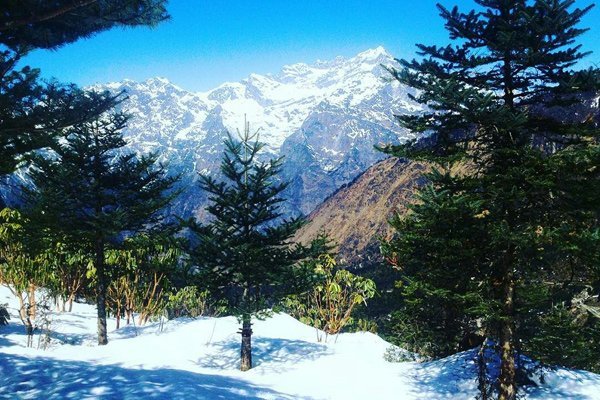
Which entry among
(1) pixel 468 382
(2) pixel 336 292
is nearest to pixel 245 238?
(2) pixel 336 292

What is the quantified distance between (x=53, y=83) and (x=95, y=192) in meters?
7.93

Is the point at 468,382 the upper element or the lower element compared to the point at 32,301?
lower

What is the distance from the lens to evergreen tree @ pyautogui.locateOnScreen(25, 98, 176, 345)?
14.1 metres

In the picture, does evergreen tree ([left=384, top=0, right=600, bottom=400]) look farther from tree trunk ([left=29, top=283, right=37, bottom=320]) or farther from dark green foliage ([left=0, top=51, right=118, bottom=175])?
tree trunk ([left=29, top=283, right=37, bottom=320])

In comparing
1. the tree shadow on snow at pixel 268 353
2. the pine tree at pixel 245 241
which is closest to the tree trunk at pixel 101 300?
the tree shadow on snow at pixel 268 353

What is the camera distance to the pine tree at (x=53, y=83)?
745 centimetres

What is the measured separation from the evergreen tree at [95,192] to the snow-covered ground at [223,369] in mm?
3536

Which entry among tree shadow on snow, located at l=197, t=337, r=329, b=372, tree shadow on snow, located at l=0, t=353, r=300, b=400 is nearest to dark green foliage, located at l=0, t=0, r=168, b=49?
tree shadow on snow, located at l=0, t=353, r=300, b=400

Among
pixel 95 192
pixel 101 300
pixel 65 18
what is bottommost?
pixel 101 300

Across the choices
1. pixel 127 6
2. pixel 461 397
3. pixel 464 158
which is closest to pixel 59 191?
pixel 127 6

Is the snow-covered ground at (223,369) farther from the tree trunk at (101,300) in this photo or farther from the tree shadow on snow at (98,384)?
the tree trunk at (101,300)

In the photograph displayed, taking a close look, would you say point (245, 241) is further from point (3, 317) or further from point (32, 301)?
point (3, 317)

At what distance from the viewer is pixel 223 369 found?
42.4 ft

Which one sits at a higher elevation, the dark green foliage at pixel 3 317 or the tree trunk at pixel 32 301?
the tree trunk at pixel 32 301
